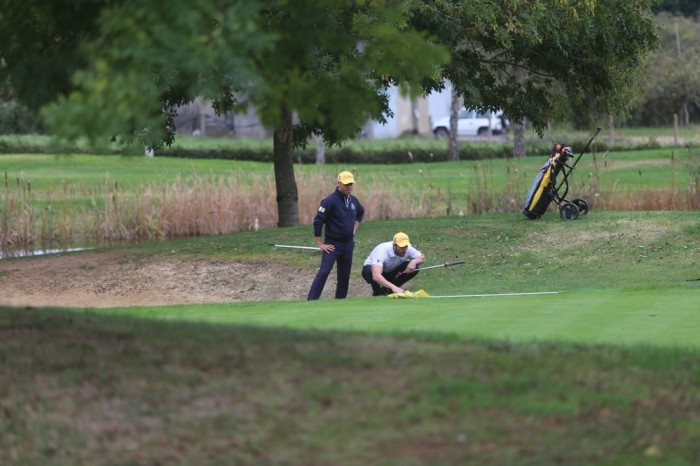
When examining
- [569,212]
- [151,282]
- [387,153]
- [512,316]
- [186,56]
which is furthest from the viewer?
[387,153]

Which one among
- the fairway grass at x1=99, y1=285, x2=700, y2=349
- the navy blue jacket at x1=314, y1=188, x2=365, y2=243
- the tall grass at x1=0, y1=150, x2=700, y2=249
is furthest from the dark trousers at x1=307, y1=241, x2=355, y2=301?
the tall grass at x1=0, y1=150, x2=700, y2=249

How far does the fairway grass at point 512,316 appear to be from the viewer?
11.1m

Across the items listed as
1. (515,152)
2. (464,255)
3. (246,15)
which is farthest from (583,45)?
(515,152)

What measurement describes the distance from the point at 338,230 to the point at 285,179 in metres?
7.71

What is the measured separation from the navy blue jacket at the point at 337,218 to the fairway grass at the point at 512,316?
296 cm

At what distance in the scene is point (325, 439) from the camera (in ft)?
23.2

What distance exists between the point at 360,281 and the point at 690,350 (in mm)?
11631

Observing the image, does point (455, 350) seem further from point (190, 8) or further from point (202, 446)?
point (190, 8)

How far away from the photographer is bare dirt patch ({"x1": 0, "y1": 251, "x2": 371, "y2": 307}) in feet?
68.0

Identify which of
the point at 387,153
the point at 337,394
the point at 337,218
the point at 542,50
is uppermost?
the point at 542,50

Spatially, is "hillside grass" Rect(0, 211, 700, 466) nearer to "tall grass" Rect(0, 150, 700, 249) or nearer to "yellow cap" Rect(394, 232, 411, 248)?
"yellow cap" Rect(394, 232, 411, 248)

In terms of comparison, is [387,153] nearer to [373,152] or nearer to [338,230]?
[373,152]

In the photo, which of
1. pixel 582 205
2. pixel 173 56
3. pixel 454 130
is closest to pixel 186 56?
pixel 173 56

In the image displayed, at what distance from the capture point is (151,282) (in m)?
21.8
